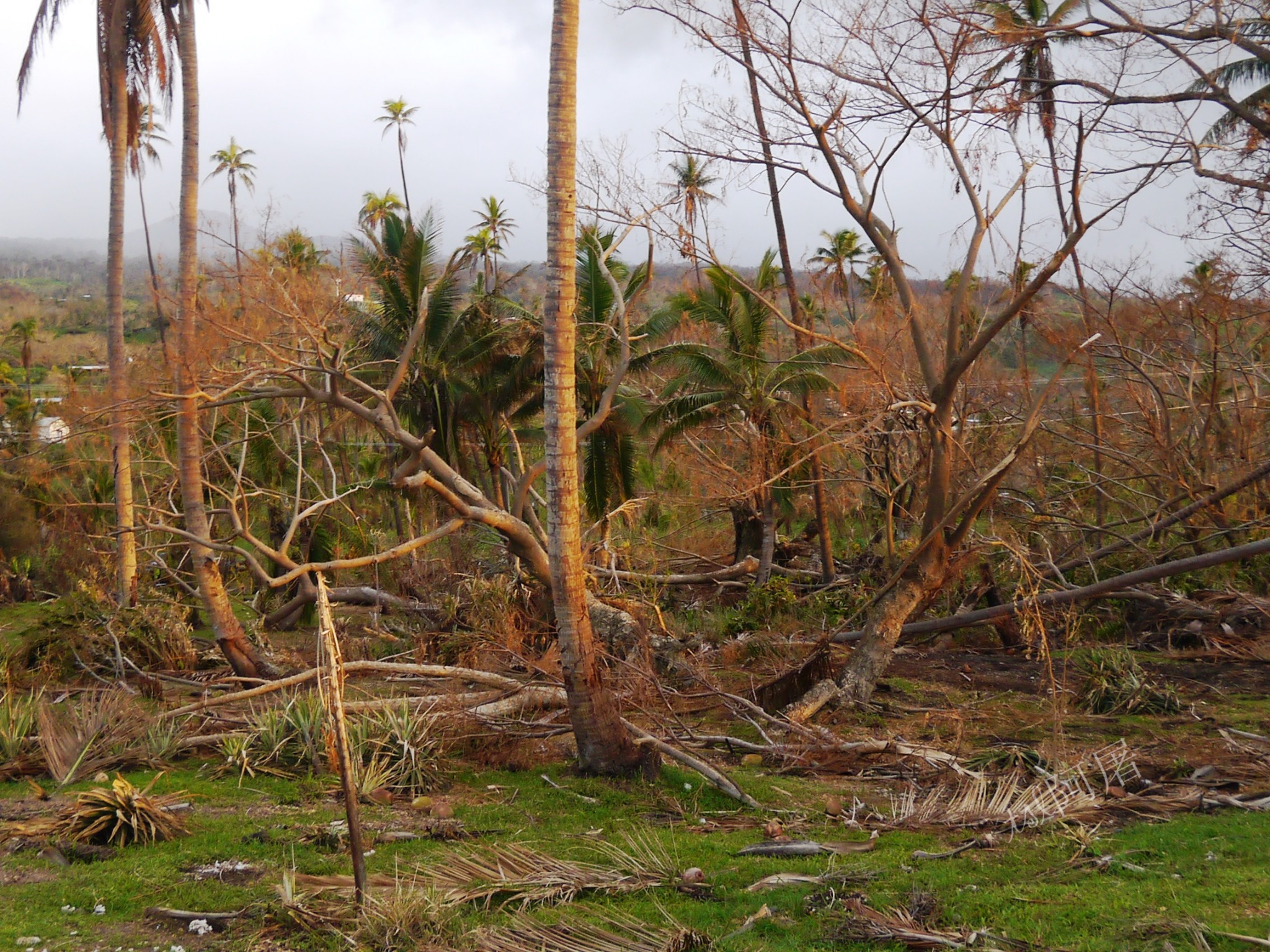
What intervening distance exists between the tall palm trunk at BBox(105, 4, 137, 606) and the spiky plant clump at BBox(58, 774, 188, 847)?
35.5ft

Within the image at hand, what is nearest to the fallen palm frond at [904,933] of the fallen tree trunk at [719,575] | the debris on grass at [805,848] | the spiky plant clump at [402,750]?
the debris on grass at [805,848]

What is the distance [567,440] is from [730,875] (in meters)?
4.03

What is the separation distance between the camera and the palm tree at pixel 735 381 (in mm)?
19031

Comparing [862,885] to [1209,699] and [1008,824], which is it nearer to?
[1008,824]

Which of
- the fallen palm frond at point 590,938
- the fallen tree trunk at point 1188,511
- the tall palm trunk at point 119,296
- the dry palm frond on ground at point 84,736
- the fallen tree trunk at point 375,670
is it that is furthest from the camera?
the tall palm trunk at point 119,296

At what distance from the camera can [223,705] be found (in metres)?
11.4

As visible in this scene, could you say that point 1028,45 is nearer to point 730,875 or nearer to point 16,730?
point 730,875

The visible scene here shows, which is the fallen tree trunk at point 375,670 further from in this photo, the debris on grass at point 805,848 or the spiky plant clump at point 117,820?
the debris on grass at point 805,848

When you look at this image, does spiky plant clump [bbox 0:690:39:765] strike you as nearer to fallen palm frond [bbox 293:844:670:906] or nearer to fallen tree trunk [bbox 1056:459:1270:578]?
fallen palm frond [bbox 293:844:670:906]

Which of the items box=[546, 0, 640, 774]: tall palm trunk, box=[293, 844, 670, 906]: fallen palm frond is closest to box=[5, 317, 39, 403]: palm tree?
box=[546, 0, 640, 774]: tall palm trunk

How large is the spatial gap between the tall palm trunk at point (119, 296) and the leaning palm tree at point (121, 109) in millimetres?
12

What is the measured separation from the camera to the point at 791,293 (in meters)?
16.9

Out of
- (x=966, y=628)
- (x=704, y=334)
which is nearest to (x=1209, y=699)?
(x=966, y=628)

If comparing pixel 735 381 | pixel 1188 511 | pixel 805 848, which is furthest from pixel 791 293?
pixel 805 848
